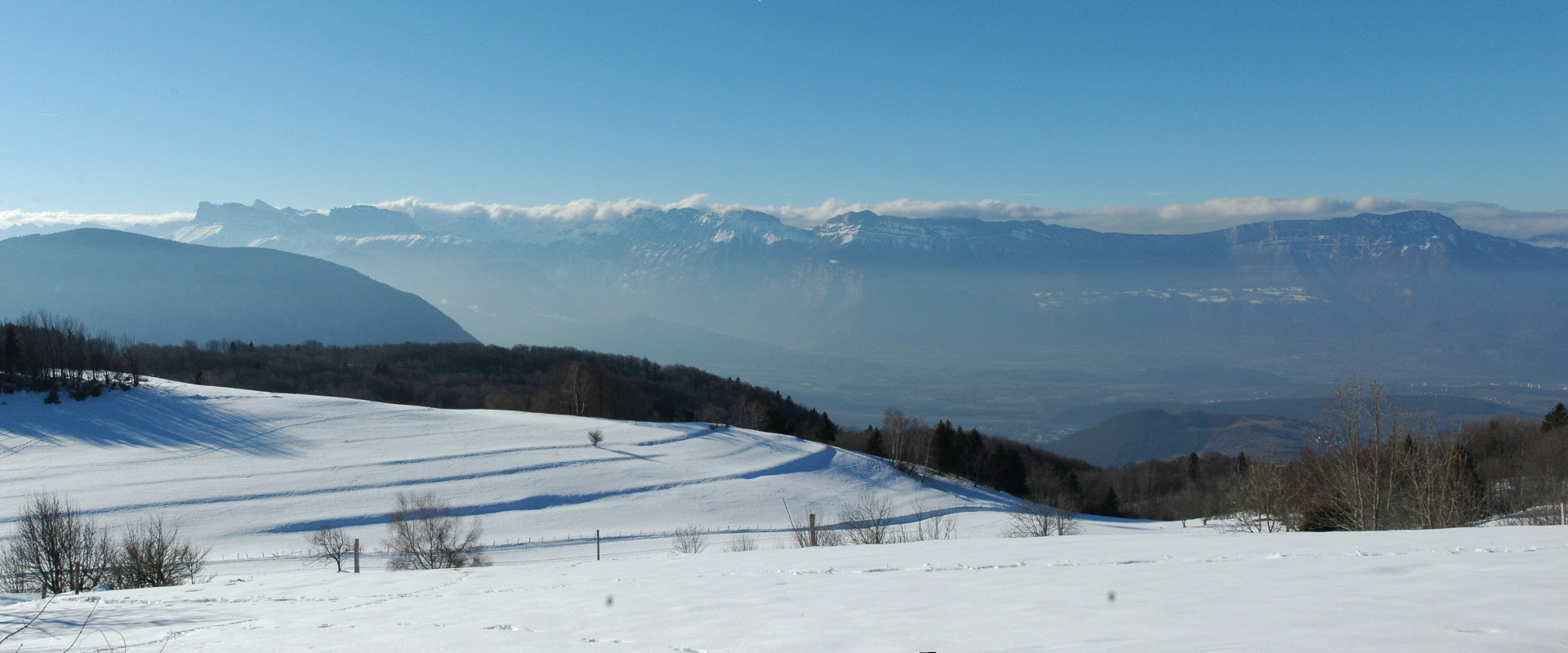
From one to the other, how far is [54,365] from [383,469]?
33420 mm

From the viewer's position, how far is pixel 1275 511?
89.0 feet

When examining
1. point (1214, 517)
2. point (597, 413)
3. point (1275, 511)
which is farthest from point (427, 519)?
point (597, 413)

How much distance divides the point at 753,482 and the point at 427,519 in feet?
81.4

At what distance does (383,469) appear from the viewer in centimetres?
4384

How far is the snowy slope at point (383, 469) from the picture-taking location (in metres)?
36.8

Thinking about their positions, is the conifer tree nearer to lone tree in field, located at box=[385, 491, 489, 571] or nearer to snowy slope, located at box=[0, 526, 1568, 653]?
lone tree in field, located at box=[385, 491, 489, 571]

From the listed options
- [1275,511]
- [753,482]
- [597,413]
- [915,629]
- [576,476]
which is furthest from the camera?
[597,413]

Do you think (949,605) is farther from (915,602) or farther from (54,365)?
(54,365)

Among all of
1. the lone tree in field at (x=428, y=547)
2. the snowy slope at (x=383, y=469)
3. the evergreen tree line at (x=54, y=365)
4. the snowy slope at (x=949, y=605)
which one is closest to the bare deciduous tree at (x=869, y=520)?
the snowy slope at (x=383, y=469)

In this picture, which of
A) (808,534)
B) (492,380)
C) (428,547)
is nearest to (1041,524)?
(808,534)

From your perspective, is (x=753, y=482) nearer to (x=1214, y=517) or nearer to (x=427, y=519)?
(x=427, y=519)

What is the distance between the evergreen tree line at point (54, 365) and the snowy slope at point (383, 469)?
1583 millimetres

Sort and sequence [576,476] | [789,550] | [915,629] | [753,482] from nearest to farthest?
[915,629] < [789,550] < [576,476] < [753,482]

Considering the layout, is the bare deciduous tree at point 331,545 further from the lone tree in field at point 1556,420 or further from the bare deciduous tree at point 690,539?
the lone tree in field at point 1556,420
